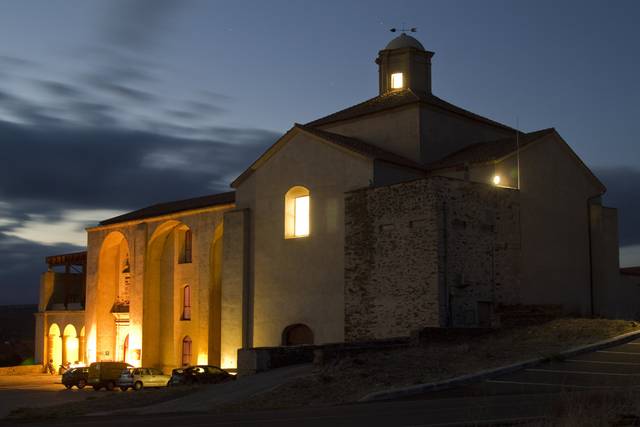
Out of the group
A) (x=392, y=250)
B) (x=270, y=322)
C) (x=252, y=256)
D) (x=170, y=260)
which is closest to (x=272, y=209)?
(x=252, y=256)

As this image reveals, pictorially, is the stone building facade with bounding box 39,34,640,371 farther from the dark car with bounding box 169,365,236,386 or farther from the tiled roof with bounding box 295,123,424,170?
the dark car with bounding box 169,365,236,386

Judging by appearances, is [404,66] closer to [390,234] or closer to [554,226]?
[554,226]

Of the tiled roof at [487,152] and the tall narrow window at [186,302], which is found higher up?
the tiled roof at [487,152]

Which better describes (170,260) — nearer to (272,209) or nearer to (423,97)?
(272,209)

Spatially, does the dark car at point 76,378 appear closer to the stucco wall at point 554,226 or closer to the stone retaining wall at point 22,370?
→ the stone retaining wall at point 22,370

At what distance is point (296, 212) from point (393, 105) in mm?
5797

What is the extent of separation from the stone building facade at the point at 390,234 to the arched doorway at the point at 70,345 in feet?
24.7

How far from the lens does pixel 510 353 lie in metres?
21.5

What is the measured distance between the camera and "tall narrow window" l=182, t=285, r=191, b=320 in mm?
39469

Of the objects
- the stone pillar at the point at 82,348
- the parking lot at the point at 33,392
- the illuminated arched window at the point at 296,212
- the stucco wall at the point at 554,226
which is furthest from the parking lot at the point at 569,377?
the stone pillar at the point at 82,348

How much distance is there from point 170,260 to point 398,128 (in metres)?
14.7

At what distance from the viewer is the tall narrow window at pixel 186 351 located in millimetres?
38891

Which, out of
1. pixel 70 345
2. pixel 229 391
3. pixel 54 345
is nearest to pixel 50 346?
pixel 54 345

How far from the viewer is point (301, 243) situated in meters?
31.1
